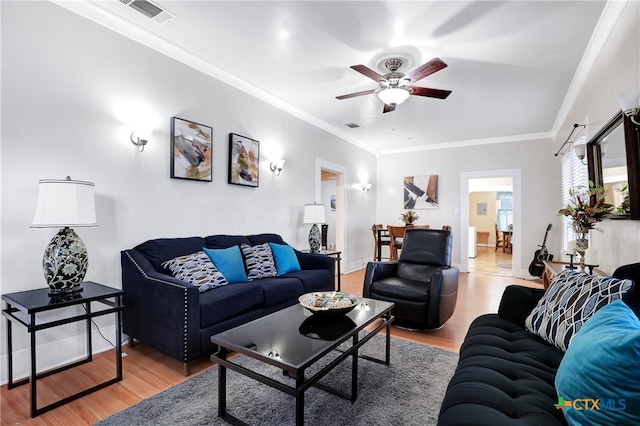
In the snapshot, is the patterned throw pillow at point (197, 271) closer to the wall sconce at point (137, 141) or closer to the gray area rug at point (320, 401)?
the gray area rug at point (320, 401)

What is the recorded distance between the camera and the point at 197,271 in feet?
8.65

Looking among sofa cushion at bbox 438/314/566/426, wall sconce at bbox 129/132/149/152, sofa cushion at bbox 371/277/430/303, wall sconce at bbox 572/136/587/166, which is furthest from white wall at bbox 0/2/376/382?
wall sconce at bbox 572/136/587/166

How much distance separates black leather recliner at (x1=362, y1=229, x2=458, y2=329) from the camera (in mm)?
2914

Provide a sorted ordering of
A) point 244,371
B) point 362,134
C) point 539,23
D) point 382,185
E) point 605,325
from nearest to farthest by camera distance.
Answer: point 605,325 → point 244,371 → point 539,23 → point 362,134 → point 382,185

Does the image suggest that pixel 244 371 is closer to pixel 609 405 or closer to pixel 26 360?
pixel 609 405

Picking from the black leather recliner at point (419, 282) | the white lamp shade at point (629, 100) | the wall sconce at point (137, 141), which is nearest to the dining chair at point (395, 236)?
the black leather recliner at point (419, 282)

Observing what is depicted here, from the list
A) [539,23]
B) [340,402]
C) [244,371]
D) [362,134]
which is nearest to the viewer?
[244,371]

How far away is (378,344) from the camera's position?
2.71 meters

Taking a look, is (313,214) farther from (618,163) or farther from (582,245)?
(618,163)

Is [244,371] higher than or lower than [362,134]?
lower

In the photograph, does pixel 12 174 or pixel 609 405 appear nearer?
pixel 609 405

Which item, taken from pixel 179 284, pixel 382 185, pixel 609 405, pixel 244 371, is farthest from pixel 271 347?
pixel 382 185

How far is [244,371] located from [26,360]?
5.83 ft

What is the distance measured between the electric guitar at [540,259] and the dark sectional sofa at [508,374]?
4.20 metres
